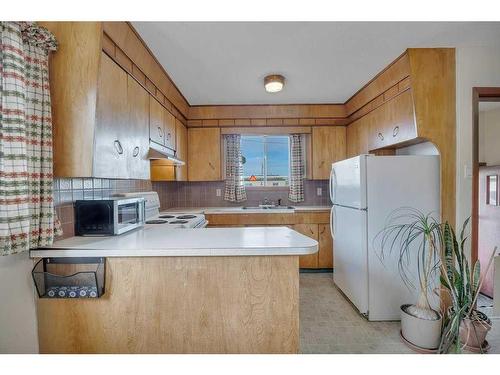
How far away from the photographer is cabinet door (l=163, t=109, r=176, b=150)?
8.52ft

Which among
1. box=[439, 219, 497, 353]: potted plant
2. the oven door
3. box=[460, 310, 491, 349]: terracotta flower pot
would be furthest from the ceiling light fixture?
box=[460, 310, 491, 349]: terracotta flower pot

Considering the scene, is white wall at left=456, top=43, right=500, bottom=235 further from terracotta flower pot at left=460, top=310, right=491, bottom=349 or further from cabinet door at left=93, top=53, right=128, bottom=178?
cabinet door at left=93, top=53, right=128, bottom=178

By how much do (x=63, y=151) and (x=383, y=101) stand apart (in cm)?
282

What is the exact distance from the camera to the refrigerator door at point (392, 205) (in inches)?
84.5

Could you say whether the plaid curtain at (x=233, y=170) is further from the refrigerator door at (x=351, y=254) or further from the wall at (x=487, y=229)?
the wall at (x=487, y=229)

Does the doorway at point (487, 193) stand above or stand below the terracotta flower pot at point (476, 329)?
Result: above

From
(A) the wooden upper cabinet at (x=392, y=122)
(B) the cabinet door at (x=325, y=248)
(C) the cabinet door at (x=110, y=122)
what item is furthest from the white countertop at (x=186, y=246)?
(B) the cabinet door at (x=325, y=248)

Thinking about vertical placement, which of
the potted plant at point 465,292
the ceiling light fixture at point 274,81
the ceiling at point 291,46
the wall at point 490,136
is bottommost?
the potted plant at point 465,292

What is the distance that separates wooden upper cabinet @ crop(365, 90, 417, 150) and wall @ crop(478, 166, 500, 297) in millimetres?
1257

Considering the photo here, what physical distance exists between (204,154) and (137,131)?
1.69 metres

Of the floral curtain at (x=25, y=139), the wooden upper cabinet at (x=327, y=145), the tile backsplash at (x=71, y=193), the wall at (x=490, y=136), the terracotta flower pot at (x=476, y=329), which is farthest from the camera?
the wooden upper cabinet at (x=327, y=145)

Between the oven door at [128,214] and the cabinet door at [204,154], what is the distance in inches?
63.2
